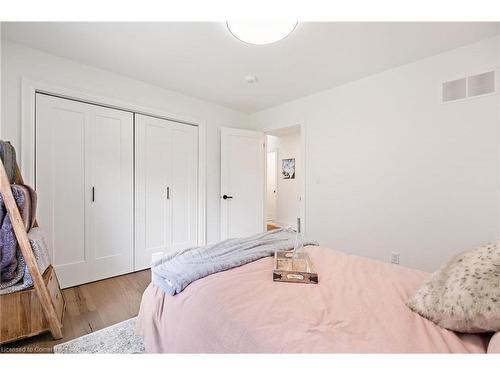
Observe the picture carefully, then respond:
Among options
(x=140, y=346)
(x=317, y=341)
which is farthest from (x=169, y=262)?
(x=317, y=341)

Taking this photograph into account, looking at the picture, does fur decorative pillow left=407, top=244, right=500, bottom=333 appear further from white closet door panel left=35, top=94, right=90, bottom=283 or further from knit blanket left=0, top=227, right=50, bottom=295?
white closet door panel left=35, top=94, right=90, bottom=283

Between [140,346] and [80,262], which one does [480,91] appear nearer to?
[140,346]

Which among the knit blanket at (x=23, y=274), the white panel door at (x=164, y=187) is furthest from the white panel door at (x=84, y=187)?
the knit blanket at (x=23, y=274)

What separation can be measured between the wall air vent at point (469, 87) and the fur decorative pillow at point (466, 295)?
170 centimetres

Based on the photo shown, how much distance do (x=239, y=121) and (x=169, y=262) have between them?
9.58 ft

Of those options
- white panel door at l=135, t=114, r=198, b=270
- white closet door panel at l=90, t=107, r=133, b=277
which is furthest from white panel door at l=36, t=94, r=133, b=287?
white panel door at l=135, t=114, r=198, b=270

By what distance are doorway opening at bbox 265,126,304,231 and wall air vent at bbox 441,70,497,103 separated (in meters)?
3.17

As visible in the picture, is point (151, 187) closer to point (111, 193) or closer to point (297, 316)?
point (111, 193)

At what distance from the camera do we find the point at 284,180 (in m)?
5.61

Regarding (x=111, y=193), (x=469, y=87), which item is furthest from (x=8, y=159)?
(x=469, y=87)

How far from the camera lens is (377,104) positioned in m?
2.50

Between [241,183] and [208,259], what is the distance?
2348 millimetres

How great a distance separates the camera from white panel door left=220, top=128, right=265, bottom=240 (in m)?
3.52

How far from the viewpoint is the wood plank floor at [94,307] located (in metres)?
1.49
